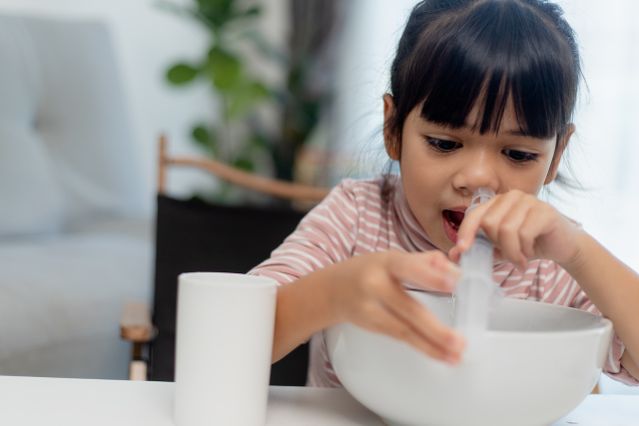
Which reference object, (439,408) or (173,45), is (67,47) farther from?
(439,408)

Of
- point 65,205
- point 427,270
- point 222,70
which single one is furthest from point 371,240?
point 222,70

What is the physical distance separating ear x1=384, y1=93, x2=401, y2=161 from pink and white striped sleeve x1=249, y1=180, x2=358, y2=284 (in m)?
0.09

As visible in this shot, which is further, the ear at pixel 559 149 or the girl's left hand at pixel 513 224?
the ear at pixel 559 149

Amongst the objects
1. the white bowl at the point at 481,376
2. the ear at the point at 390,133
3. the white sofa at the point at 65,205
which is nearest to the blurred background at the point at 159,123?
the white sofa at the point at 65,205

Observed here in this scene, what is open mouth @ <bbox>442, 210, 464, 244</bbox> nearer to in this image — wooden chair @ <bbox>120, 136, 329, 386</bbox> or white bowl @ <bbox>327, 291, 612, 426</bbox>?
white bowl @ <bbox>327, 291, 612, 426</bbox>

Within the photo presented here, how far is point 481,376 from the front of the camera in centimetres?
53

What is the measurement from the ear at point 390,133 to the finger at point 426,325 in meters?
0.43

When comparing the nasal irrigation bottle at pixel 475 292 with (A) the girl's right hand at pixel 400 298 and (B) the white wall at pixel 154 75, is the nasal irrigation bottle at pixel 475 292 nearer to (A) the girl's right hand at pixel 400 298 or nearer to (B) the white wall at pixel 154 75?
(A) the girl's right hand at pixel 400 298

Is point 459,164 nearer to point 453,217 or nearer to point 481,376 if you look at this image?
point 453,217

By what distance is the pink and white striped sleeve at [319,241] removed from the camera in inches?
32.6

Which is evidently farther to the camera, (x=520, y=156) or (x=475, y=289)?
(x=520, y=156)

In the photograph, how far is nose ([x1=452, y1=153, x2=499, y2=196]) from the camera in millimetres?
805

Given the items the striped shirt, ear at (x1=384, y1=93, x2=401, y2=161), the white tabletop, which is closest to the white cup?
the white tabletop

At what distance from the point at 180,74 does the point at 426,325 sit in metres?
2.88
